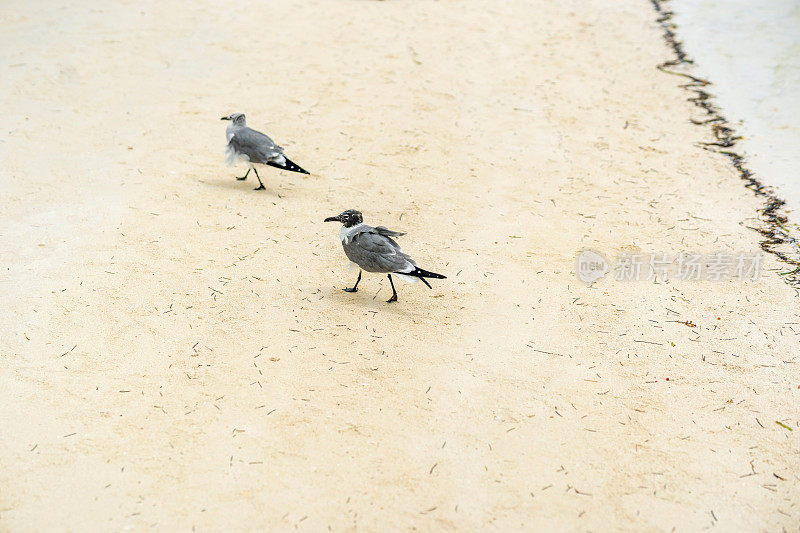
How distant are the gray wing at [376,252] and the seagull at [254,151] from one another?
2.04m

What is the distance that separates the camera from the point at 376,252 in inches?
205

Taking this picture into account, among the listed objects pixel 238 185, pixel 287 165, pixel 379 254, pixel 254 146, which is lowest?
pixel 238 185

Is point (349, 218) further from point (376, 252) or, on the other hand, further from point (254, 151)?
point (254, 151)

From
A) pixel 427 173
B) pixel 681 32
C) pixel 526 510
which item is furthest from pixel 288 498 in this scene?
pixel 681 32

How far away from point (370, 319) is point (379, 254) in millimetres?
522

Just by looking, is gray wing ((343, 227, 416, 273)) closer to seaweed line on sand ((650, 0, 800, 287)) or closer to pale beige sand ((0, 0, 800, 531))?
pale beige sand ((0, 0, 800, 531))

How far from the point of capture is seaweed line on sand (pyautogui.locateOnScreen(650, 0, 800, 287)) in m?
6.49

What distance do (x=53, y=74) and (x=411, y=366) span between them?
767cm

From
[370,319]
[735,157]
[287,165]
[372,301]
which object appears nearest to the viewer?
[370,319]

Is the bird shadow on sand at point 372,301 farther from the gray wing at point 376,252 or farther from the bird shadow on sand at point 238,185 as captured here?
the bird shadow on sand at point 238,185

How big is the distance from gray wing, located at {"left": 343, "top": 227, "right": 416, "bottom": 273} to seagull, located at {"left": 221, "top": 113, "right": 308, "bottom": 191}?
6.69 feet

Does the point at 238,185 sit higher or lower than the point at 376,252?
lower

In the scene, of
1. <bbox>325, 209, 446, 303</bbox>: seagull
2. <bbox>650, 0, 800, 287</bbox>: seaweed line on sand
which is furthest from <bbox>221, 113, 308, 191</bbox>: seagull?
<bbox>650, 0, 800, 287</bbox>: seaweed line on sand

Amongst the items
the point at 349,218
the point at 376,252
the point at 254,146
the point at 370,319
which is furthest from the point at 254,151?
the point at 370,319
